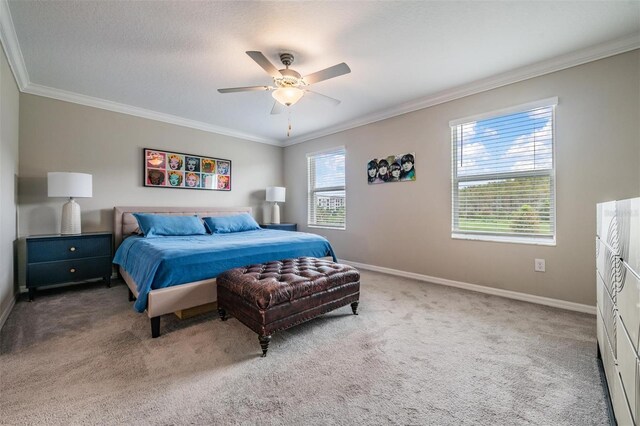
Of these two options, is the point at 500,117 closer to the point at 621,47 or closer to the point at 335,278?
the point at 621,47

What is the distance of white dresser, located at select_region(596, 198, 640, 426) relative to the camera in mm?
920

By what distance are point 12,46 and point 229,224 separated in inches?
108

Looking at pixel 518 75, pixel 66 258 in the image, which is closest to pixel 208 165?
A: pixel 66 258

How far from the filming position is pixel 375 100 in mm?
3670

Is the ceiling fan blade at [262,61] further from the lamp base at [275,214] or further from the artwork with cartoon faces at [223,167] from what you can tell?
the lamp base at [275,214]

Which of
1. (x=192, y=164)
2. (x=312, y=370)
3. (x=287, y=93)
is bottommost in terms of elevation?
(x=312, y=370)

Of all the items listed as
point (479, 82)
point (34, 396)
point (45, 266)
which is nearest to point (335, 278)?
point (34, 396)

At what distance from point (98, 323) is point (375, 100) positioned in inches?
153

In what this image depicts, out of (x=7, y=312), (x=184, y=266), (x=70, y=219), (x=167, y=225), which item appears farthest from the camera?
(x=167, y=225)

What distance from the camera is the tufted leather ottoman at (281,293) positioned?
189 cm

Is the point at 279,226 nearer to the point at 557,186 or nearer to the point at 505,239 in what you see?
the point at 505,239

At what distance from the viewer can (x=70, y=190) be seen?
3086 mm

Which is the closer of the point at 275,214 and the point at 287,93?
the point at 287,93

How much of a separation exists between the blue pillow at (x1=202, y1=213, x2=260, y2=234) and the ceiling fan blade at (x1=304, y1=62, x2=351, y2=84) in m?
2.52
